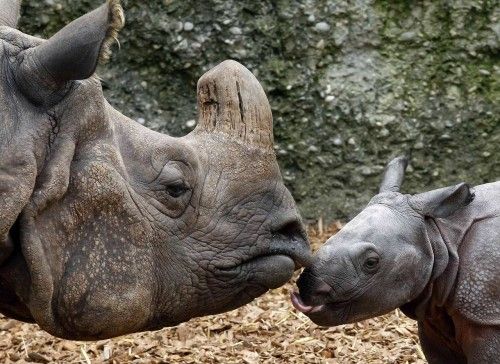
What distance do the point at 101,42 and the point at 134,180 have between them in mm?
692

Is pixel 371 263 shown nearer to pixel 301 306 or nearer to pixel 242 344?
pixel 301 306

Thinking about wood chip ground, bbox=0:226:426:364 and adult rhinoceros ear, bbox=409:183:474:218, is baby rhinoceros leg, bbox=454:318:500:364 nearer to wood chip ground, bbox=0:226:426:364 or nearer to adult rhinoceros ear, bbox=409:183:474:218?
adult rhinoceros ear, bbox=409:183:474:218

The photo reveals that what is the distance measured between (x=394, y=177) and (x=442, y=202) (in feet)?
1.00

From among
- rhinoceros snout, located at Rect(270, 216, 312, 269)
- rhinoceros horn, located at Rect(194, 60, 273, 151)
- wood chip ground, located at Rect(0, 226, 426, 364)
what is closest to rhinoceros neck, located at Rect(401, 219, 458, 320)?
rhinoceros snout, located at Rect(270, 216, 312, 269)

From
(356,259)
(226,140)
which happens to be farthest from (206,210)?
(356,259)

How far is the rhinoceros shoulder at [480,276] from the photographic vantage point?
5.15 meters

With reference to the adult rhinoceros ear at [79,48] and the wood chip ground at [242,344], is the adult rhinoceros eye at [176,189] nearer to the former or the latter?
the adult rhinoceros ear at [79,48]

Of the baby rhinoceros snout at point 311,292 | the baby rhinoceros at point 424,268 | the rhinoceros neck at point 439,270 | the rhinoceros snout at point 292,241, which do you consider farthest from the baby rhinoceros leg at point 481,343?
the rhinoceros snout at point 292,241

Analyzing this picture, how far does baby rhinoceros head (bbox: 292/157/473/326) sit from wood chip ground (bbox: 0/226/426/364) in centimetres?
155

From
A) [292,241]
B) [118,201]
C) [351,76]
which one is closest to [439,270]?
[292,241]

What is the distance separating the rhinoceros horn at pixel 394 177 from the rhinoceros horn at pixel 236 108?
0.93 m

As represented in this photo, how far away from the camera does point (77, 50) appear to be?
4.03 metres

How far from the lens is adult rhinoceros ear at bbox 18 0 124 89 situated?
4.00m

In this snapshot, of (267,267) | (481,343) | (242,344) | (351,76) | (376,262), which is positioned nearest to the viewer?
(267,267)
